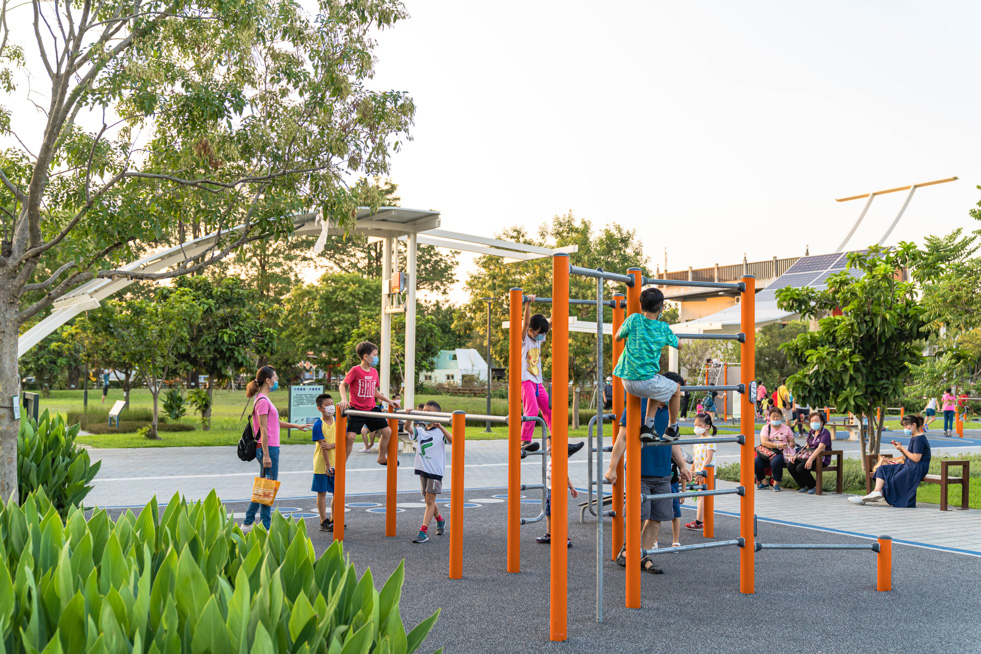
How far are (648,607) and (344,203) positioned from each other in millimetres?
5249

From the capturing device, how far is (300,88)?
900 centimetres

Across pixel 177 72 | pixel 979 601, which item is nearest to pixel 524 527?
pixel 979 601

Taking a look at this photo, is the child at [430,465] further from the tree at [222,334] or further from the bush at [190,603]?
the tree at [222,334]

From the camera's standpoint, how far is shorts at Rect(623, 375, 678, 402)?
5594 mm

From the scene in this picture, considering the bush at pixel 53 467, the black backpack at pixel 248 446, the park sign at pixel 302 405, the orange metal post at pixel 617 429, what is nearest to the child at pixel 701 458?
the orange metal post at pixel 617 429

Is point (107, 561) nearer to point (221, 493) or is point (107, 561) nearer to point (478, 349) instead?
point (221, 493)

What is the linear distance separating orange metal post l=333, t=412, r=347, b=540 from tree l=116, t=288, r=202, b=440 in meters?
12.6

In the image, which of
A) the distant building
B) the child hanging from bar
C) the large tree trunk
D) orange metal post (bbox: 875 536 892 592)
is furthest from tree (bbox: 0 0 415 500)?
the distant building

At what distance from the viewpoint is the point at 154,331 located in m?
19.5

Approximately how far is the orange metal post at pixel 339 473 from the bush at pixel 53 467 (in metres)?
2.17

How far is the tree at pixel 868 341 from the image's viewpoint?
11.9 meters

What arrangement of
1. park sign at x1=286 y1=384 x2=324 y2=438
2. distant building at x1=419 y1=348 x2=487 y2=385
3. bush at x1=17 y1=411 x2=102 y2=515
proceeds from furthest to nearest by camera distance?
distant building at x1=419 y1=348 x2=487 y2=385
park sign at x1=286 y1=384 x2=324 y2=438
bush at x1=17 y1=411 x2=102 y2=515

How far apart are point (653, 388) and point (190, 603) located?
12.5 ft

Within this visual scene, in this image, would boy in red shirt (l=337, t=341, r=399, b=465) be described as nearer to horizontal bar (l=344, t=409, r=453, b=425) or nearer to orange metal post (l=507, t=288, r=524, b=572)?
horizontal bar (l=344, t=409, r=453, b=425)
